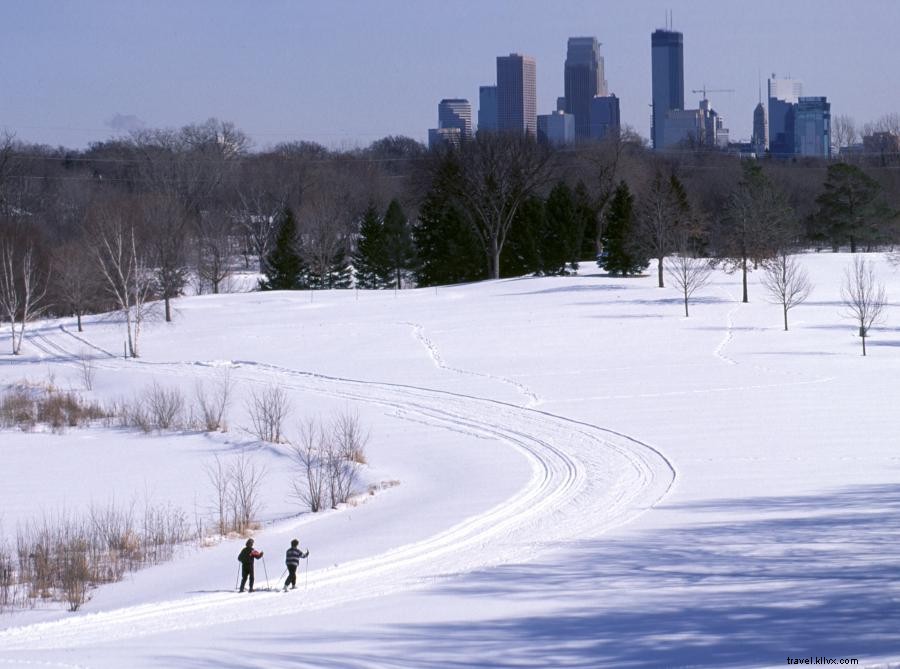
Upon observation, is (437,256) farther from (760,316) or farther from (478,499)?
(478,499)

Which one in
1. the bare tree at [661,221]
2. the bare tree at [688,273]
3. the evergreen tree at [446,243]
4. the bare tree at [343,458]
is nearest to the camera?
the bare tree at [343,458]

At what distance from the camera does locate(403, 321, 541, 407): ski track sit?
107 ft

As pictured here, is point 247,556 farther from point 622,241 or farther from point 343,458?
point 622,241

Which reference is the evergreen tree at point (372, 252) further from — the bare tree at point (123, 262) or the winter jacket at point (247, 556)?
the winter jacket at point (247, 556)

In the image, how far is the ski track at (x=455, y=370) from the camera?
32500mm

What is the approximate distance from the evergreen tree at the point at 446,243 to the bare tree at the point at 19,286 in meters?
24.5

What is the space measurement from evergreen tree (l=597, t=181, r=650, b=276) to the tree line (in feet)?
0.40

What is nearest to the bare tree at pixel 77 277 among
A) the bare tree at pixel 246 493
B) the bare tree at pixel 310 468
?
the bare tree at pixel 310 468

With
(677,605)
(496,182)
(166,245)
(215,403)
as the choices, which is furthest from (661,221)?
(677,605)

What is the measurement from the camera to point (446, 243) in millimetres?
73812

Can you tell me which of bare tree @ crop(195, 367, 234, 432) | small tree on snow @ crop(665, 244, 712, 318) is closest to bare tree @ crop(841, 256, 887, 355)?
small tree on snow @ crop(665, 244, 712, 318)

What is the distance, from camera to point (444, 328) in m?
49.8

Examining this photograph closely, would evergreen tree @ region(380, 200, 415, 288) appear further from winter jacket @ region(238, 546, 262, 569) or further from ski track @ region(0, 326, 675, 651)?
winter jacket @ region(238, 546, 262, 569)

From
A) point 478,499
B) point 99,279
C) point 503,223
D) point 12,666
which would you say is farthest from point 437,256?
point 12,666
